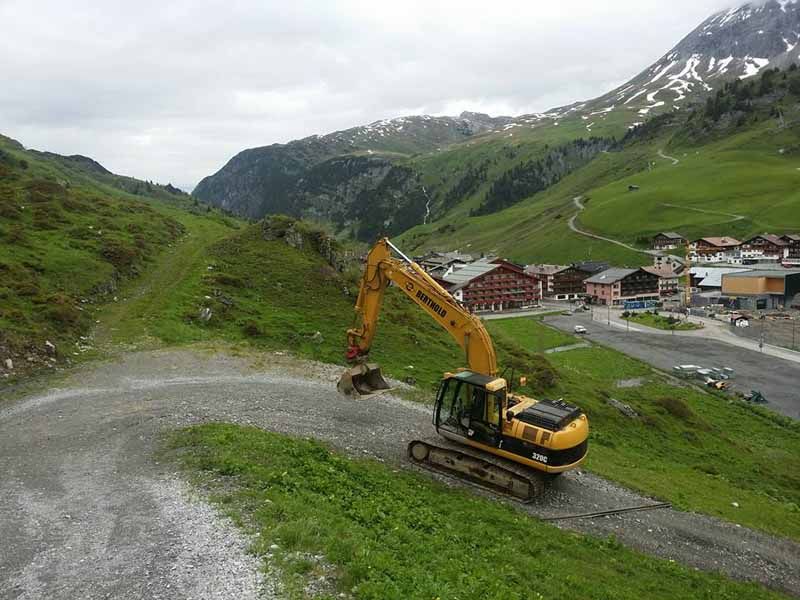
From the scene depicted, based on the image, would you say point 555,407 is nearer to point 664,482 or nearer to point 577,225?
point 664,482

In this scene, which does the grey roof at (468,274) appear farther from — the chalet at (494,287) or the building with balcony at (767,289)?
the building with balcony at (767,289)

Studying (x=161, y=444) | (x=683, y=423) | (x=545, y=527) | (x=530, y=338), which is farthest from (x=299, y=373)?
(x=530, y=338)

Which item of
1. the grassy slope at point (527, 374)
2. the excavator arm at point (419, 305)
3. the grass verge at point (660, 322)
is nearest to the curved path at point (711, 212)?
the grass verge at point (660, 322)

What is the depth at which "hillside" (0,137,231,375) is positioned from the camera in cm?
2836

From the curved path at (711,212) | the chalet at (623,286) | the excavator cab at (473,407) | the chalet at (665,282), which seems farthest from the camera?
the curved path at (711,212)

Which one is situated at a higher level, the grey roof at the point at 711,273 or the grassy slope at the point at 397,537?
the grassy slope at the point at 397,537

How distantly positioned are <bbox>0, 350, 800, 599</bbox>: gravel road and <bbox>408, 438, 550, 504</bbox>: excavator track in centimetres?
68

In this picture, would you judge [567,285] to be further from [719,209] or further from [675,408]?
[675,408]

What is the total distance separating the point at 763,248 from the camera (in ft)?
492

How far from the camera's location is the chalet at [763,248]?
147 meters

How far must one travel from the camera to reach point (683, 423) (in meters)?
40.3

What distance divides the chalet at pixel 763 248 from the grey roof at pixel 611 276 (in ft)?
146

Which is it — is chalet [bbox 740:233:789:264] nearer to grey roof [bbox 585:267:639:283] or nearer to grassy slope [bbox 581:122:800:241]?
grassy slope [bbox 581:122:800:241]

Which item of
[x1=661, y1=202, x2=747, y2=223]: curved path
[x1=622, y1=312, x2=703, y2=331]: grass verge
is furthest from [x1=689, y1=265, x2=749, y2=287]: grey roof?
[x1=661, y1=202, x2=747, y2=223]: curved path
